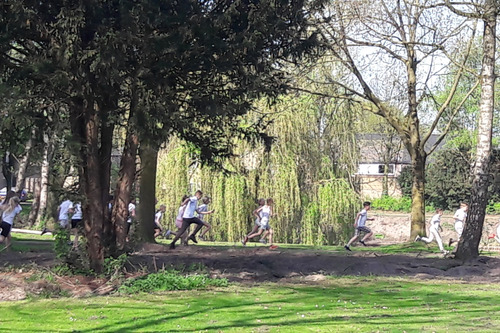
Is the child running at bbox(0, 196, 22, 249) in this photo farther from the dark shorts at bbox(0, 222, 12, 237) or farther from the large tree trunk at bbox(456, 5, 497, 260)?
the large tree trunk at bbox(456, 5, 497, 260)

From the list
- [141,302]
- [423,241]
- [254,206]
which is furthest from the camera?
[254,206]

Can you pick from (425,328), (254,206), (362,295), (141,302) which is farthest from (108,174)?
(254,206)

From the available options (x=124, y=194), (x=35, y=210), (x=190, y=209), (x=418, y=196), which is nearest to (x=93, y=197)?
(x=124, y=194)

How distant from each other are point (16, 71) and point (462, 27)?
14.7 metres

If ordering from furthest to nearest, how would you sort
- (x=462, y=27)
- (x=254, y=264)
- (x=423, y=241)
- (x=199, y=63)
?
(x=423, y=241) < (x=462, y=27) < (x=254, y=264) < (x=199, y=63)

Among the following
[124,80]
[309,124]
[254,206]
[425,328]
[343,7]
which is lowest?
[425,328]

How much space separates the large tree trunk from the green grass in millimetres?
4900

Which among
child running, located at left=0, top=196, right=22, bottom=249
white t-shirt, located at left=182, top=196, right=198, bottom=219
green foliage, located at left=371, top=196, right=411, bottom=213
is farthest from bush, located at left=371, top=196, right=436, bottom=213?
child running, located at left=0, top=196, right=22, bottom=249

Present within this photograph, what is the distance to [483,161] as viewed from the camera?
16812mm

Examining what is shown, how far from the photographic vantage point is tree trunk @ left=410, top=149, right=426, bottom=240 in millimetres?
23641

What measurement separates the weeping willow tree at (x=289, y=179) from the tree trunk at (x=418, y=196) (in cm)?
552

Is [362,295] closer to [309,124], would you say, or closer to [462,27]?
[462,27]

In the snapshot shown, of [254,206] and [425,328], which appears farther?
[254,206]

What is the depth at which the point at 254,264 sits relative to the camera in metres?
15.1
